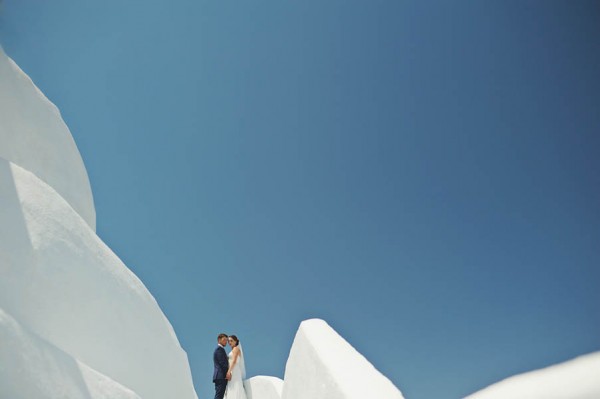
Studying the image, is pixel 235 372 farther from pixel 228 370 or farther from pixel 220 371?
pixel 220 371

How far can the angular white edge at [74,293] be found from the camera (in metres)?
4.75

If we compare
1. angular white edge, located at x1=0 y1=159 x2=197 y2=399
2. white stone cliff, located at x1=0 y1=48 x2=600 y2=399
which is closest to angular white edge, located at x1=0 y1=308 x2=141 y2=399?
white stone cliff, located at x1=0 y1=48 x2=600 y2=399

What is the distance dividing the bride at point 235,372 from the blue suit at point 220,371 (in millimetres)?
155

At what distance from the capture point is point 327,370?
13.1 ft

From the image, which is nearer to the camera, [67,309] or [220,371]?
[67,309]

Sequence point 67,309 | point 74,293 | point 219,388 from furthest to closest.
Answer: point 219,388 < point 74,293 < point 67,309

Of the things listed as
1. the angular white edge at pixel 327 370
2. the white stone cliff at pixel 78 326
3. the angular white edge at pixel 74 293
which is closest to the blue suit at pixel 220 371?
the white stone cliff at pixel 78 326

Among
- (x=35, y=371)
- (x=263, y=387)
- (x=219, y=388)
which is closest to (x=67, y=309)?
(x=35, y=371)

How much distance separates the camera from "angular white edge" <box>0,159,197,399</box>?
4.75 metres

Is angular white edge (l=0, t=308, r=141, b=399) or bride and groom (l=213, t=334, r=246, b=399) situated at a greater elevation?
bride and groom (l=213, t=334, r=246, b=399)

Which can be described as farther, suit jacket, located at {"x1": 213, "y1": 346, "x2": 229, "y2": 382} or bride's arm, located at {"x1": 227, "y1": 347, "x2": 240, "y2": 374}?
bride's arm, located at {"x1": 227, "y1": 347, "x2": 240, "y2": 374}

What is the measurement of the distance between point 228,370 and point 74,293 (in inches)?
143

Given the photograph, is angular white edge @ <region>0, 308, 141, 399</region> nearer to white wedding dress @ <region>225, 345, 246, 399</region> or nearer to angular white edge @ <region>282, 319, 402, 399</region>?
angular white edge @ <region>282, 319, 402, 399</region>

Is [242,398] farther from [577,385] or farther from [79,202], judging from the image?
[577,385]
